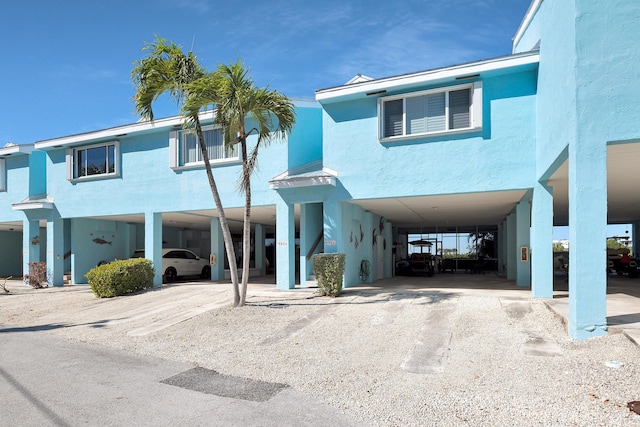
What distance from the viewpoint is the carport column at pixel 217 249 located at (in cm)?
1774

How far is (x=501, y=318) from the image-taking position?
326 inches

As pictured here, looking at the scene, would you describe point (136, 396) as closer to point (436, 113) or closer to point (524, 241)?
point (436, 113)

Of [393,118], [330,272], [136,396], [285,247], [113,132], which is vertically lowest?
[136,396]

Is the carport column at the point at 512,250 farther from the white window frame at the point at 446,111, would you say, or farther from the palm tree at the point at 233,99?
the palm tree at the point at 233,99

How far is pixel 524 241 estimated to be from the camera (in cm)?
1305

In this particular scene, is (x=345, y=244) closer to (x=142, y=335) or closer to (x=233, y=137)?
(x=233, y=137)

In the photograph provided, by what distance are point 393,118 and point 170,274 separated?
11651mm

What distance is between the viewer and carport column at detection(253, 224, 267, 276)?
20.6 m

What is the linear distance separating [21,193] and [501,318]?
19922 millimetres

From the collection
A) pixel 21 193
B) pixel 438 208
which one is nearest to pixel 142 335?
pixel 438 208

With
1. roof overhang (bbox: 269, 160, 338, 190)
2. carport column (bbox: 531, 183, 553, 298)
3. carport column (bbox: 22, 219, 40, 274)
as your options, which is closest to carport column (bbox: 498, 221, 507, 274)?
carport column (bbox: 531, 183, 553, 298)

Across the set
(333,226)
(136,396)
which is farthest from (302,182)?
(136,396)

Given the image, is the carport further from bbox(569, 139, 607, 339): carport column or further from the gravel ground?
bbox(569, 139, 607, 339): carport column

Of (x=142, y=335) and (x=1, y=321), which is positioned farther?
(x=1, y=321)
